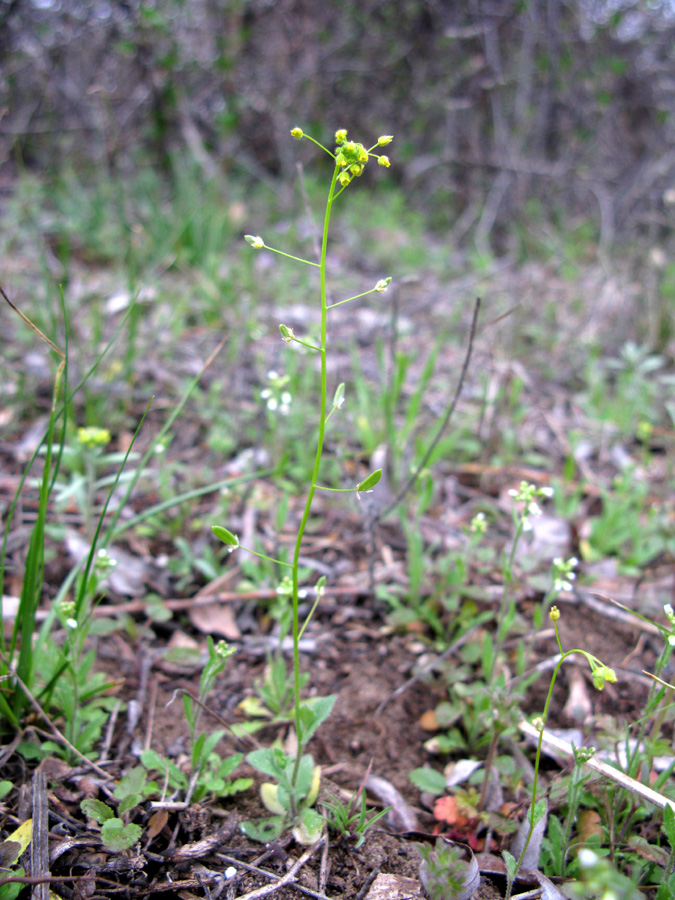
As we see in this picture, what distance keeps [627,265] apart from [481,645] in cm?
365

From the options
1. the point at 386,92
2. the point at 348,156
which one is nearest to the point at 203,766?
the point at 348,156

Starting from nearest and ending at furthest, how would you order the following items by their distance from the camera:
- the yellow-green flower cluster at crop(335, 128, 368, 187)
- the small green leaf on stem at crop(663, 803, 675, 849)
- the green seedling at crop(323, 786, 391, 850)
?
the yellow-green flower cluster at crop(335, 128, 368, 187) < the small green leaf on stem at crop(663, 803, 675, 849) < the green seedling at crop(323, 786, 391, 850)

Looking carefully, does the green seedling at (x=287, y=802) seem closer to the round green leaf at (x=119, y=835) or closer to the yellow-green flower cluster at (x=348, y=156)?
the round green leaf at (x=119, y=835)

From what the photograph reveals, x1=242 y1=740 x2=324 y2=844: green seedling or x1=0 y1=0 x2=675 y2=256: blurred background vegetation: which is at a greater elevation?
x1=0 y1=0 x2=675 y2=256: blurred background vegetation

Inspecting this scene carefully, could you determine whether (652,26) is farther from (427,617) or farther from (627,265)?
(427,617)

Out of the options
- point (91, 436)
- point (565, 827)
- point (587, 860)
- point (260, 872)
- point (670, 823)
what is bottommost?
point (260, 872)

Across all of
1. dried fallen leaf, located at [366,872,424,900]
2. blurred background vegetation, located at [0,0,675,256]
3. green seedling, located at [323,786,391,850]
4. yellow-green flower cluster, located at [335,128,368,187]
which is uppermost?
blurred background vegetation, located at [0,0,675,256]

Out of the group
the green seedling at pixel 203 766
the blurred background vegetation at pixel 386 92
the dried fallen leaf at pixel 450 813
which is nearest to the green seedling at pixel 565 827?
the dried fallen leaf at pixel 450 813

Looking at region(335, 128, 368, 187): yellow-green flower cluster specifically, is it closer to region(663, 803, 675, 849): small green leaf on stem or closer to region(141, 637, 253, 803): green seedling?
region(141, 637, 253, 803): green seedling

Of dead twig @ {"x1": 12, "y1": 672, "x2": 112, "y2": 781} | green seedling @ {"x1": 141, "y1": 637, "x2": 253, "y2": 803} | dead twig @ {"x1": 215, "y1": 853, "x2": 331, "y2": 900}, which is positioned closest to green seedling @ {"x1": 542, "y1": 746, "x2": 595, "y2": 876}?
dead twig @ {"x1": 215, "y1": 853, "x2": 331, "y2": 900}

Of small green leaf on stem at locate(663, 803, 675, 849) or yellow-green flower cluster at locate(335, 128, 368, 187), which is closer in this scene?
yellow-green flower cluster at locate(335, 128, 368, 187)

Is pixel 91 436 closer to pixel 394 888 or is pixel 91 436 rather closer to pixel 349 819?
pixel 349 819

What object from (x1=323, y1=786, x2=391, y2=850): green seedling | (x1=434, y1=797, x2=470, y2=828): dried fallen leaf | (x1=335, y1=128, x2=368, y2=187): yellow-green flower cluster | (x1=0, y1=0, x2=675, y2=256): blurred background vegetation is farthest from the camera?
(x1=0, y1=0, x2=675, y2=256): blurred background vegetation

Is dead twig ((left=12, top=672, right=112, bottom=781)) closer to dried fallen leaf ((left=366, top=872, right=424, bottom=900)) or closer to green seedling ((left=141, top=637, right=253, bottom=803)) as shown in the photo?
green seedling ((left=141, top=637, right=253, bottom=803))
